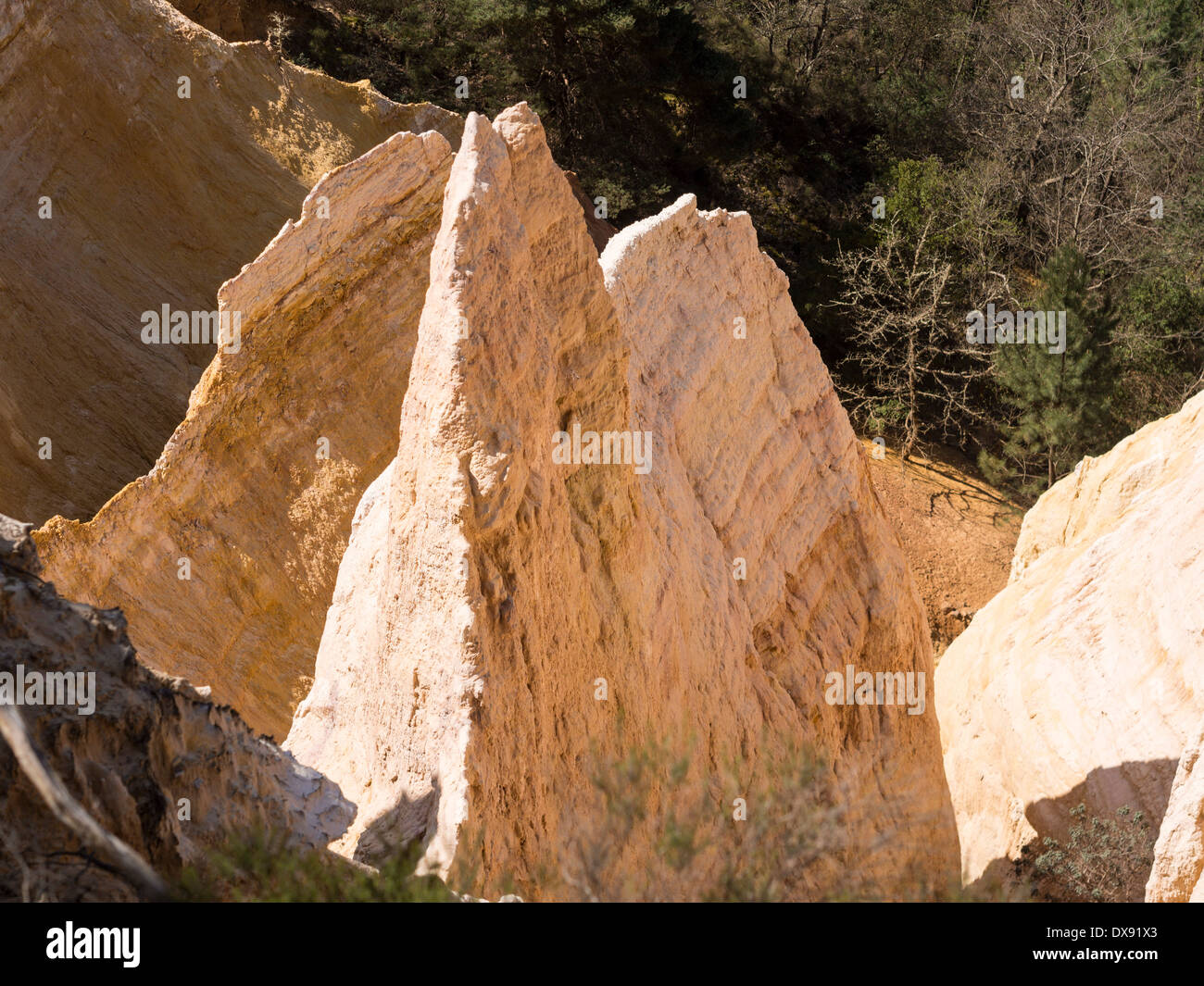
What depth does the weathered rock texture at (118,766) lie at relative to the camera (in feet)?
10.9

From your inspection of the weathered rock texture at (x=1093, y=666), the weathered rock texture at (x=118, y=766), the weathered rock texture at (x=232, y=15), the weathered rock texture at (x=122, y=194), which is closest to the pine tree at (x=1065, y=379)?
the weathered rock texture at (x=1093, y=666)

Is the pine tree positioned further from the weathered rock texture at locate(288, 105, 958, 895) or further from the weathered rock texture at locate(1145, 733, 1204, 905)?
the weathered rock texture at locate(1145, 733, 1204, 905)

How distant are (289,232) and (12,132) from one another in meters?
6.06

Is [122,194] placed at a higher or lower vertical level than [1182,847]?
higher

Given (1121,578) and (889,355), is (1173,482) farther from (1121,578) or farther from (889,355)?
(889,355)

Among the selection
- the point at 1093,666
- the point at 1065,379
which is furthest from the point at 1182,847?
the point at 1065,379

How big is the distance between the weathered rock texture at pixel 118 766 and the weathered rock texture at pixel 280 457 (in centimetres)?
556

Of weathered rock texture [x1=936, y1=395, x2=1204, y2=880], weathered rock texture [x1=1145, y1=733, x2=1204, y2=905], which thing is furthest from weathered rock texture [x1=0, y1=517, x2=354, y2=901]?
weathered rock texture [x1=936, y1=395, x2=1204, y2=880]

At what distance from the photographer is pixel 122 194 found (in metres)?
14.7

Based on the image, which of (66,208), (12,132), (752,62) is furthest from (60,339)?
(752,62)

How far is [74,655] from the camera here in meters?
3.86

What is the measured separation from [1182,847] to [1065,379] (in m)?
13.7

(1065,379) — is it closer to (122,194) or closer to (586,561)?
(122,194)

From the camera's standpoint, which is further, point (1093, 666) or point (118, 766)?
point (1093, 666)
